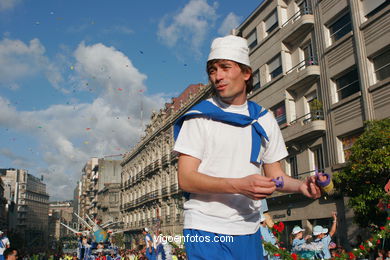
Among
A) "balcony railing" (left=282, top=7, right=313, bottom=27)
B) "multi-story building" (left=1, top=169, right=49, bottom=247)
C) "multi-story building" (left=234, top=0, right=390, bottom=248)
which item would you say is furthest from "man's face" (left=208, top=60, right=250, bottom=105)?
"multi-story building" (left=1, top=169, right=49, bottom=247)

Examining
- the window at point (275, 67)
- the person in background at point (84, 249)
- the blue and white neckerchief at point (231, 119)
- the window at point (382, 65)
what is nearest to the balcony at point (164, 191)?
the window at point (275, 67)

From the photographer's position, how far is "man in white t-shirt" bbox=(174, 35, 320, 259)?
2064mm

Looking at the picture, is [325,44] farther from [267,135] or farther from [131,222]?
[131,222]

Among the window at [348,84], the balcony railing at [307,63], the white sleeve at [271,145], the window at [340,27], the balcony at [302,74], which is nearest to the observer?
the white sleeve at [271,145]

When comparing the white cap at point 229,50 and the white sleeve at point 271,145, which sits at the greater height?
the white cap at point 229,50

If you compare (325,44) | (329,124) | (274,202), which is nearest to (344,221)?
(329,124)

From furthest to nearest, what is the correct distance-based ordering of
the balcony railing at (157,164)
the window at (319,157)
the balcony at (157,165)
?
the balcony railing at (157,164), the balcony at (157,165), the window at (319,157)

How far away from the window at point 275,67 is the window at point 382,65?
691 centimetres

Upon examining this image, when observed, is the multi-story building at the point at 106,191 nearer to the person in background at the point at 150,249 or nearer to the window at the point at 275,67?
the window at the point at 275,67

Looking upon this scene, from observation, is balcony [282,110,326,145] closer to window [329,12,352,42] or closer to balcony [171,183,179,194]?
window [329,12,352,42]

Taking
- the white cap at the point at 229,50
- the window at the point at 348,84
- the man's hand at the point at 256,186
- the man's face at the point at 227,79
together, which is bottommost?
the man's hand at the point at 256,186

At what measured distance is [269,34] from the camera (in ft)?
79.2

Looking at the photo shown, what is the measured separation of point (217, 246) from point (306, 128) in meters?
18.3

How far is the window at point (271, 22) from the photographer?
78.5ft
